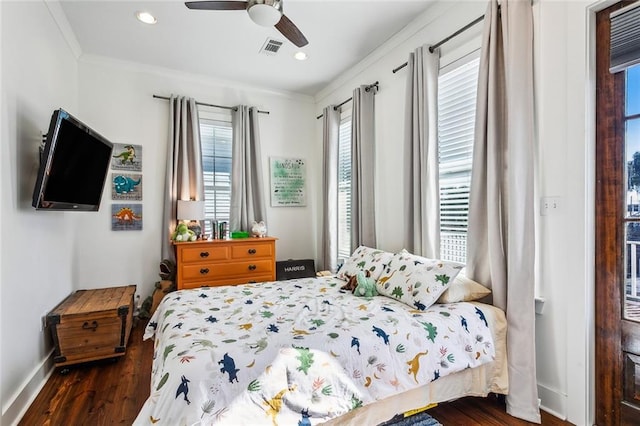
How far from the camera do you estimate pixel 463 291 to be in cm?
207

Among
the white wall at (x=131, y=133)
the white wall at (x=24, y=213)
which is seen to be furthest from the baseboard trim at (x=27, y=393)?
the white wall at (x=131, y=133)

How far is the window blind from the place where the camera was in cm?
163

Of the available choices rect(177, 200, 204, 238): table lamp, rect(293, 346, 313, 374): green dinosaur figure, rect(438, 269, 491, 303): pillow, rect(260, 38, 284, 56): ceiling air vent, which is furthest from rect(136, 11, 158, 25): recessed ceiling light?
rect(438, 269, 491, 303): pillow

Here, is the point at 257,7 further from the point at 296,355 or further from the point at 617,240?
the point at 617,240

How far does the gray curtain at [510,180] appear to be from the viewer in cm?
190

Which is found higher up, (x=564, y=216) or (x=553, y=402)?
(x=564, y=216)

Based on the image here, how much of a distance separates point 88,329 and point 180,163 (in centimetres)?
196

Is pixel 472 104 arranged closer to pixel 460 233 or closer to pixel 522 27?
pixel 522 27

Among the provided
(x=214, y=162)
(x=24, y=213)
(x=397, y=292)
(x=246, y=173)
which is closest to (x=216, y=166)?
(x=214, y=162)

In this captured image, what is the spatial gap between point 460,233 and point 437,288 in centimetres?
76

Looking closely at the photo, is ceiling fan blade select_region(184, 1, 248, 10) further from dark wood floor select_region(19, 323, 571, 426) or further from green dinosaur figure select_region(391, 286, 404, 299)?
dark wood floor select_region(19, 323, 571, 426)

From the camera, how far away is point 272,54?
11.2 feet

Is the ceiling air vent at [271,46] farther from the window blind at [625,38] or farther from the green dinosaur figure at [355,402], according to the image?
the green dinosaur figure at [355,402]

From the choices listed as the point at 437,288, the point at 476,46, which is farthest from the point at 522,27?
the point at 437,288
